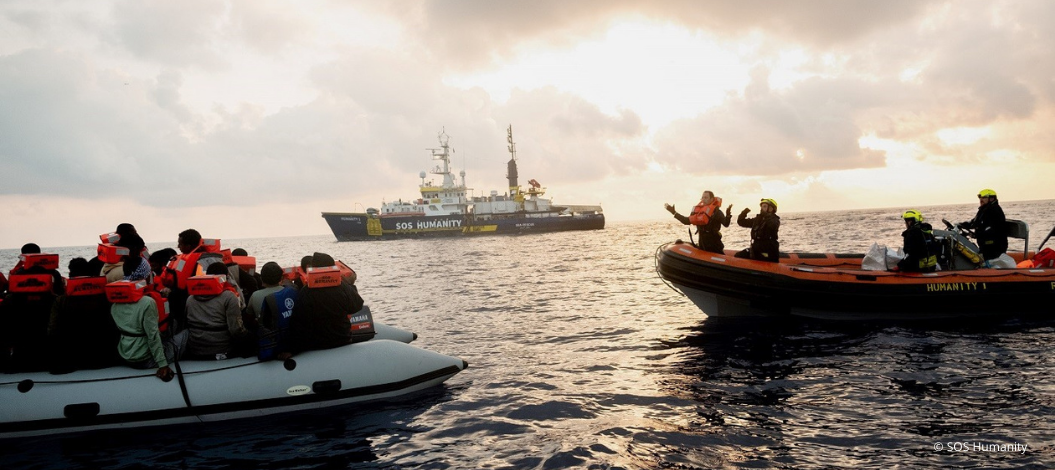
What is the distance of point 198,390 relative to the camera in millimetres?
6773

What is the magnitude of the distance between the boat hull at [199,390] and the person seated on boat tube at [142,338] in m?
0.13

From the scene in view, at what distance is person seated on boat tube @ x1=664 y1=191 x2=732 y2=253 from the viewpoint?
1162 cm

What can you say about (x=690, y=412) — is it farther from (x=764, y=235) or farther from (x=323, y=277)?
(x=764, y=235)

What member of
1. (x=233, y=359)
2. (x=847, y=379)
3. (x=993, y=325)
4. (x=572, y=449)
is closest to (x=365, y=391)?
(x=233, y=359)

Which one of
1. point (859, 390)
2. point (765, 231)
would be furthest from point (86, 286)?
point (765, 231)

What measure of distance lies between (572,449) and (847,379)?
4.01m

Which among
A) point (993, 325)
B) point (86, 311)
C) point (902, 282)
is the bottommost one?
point (993, 325)

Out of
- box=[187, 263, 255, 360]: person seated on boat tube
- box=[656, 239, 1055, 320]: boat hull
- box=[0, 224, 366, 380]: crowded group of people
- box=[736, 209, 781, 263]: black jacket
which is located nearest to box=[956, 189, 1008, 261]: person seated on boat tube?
box=[656, 239, 1055, 320]: boat hull

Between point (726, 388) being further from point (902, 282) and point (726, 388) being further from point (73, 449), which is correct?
point (73, 449)

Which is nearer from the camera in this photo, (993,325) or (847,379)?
(847,379)

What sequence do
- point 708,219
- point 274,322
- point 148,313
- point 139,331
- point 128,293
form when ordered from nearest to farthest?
point 128,293
point 148,313
point 139,331
point 274,322
point 708,219

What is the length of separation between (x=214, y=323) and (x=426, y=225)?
6907cm

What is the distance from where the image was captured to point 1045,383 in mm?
6926

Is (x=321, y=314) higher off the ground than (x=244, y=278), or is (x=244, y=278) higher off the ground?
(x=244, y=278)
